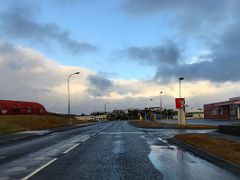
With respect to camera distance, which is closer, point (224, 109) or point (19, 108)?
point (19, 108)

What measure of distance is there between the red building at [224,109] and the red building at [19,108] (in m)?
47.1

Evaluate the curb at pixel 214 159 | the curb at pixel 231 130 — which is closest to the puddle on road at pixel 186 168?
the curb at pixel 214 159

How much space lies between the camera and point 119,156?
59.4ft

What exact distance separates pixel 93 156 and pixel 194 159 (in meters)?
4.29

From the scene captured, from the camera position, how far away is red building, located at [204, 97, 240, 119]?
100 m

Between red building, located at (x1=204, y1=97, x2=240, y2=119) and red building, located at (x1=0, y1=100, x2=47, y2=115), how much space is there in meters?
47.1

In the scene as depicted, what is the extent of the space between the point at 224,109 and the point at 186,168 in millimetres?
103854

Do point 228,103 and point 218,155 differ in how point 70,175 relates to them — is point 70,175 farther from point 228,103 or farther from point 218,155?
point 228,103

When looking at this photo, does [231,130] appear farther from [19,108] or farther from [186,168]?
[19,108]

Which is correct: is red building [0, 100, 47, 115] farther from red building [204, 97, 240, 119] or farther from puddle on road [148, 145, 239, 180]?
puddle on road [148, 145, 239, 180]

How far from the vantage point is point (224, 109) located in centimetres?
11425

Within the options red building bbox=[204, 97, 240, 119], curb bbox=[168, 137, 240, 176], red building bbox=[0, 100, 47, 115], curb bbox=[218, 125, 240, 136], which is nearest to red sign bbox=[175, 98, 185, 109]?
curb bbox=[218, 125, 240, 136]

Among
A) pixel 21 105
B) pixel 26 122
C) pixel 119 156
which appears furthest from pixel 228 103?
pixel 119 156

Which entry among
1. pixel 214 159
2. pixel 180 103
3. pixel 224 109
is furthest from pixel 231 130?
pixel 224 109
